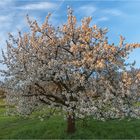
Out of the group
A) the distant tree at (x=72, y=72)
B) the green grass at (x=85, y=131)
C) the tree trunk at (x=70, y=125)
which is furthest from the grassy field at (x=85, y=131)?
the distant tree at (x=72, y=72)

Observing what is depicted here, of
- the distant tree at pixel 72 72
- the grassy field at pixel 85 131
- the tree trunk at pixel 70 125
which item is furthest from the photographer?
the grassy field at pixel 85 131

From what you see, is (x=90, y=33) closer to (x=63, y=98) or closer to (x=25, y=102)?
(x=63, y=98)

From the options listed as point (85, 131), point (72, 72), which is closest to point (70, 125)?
point (85, 131)

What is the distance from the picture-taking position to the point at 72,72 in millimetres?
36219

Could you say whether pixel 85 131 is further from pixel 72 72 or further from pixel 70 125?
pixel 72 72

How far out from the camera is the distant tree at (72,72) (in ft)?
117

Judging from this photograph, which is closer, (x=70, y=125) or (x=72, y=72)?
(x=72, y=72)

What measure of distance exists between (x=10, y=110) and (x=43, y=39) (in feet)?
29.9

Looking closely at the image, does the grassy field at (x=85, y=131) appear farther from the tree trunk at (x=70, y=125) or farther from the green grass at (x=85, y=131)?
the tree trunk at (x=70, y=125)

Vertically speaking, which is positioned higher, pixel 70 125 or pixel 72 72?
pixel 72 72

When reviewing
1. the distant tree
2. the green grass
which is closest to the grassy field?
the green grass

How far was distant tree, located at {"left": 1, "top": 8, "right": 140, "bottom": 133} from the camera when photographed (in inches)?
1405

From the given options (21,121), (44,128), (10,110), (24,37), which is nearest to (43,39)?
(24,37)

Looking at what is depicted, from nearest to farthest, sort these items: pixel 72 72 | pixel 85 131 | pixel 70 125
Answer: pixel 72 72
pixel 70 125
pixel 85 131
